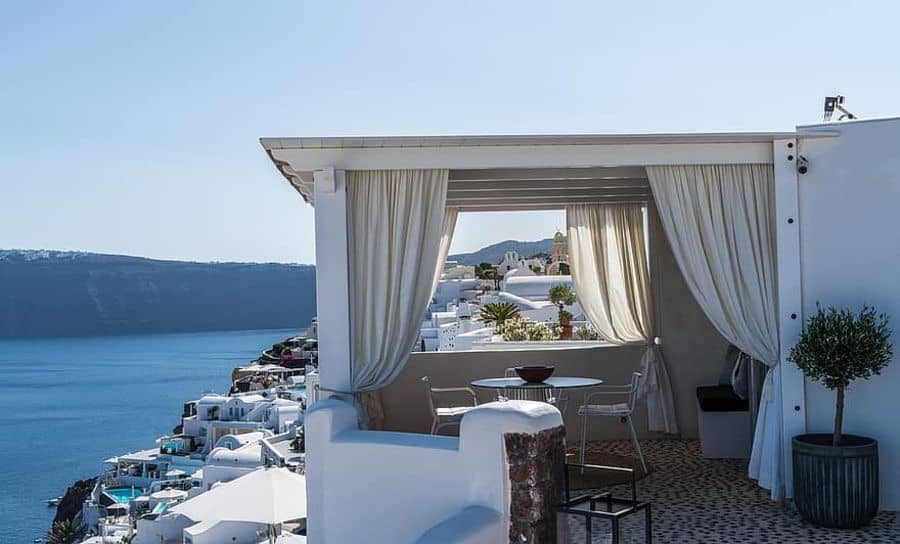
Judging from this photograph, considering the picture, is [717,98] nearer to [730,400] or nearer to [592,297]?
[592,297]

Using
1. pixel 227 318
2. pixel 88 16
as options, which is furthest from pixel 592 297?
pixel 227 318

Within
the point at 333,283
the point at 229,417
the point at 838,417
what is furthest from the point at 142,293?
the point at 838,417

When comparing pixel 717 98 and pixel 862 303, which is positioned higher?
pixel 717 98

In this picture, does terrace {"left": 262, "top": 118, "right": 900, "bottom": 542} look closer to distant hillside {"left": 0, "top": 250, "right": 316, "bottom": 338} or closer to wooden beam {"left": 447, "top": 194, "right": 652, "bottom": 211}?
wooden beam {"left": 447, "top": 194, "right": 652, "bottom": 211}

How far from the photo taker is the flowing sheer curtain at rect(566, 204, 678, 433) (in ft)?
29.6

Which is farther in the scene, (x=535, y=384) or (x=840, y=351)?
(x=535, y=384)

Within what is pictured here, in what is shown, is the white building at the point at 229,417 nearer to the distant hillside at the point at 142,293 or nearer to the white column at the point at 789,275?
the distant hillside at the point at 142,293

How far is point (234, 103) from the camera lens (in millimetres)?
33500

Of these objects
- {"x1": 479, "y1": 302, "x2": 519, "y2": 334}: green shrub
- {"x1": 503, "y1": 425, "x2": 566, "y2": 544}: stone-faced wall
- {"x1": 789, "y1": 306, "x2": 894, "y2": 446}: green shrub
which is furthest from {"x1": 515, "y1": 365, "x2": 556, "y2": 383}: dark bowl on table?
{"x1": 479, "y1": 302, "x2": 519, "y2": 334}: green shrub

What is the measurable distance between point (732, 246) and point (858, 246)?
78 centimetres

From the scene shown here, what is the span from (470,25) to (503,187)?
2602 mm

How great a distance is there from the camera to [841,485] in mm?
5328

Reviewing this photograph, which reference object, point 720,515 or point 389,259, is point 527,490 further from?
point 389,259

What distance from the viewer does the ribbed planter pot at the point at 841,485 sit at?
532 centimetres
